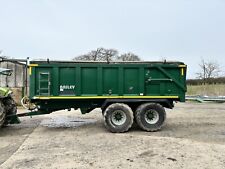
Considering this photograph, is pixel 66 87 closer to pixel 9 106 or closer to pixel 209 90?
pixel 9 106

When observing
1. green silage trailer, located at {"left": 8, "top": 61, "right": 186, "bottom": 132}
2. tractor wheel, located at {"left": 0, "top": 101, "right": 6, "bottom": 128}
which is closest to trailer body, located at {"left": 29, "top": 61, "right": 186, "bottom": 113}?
green silage trailer, located at {"left": 8, "top": 61, "right": 186, "bottom": 132}

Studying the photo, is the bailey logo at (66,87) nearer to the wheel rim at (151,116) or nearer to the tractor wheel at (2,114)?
the tractor wheel at (2,114)

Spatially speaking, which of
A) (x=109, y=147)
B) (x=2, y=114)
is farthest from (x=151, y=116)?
(x=2, y=114)

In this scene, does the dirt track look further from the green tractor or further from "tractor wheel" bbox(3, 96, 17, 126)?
"tractor wheel" bbox(3, 96, 17, 126)

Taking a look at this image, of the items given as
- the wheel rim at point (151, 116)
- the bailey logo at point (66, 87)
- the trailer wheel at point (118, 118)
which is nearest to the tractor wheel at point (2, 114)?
the bailey logo at point (66, 87)

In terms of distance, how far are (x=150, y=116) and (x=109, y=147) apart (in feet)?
9.56

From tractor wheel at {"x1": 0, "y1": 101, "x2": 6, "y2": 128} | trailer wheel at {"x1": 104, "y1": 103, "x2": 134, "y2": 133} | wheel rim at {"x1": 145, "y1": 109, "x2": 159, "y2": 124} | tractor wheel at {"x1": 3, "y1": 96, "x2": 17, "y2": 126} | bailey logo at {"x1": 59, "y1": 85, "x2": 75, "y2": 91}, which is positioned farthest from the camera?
tractor wheel at {"x1": 3, "y1": 96, "x2": 17, "y2": 126}

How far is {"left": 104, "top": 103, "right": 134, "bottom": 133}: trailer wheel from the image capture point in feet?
34.1

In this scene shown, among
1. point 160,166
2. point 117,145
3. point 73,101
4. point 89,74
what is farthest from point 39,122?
point 160,166

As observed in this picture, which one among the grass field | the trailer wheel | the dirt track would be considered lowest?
the dirt track

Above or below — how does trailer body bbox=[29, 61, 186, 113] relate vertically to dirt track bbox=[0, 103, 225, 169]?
above

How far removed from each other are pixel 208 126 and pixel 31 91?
6.39 metres

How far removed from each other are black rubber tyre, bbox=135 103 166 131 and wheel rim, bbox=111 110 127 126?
45 cm

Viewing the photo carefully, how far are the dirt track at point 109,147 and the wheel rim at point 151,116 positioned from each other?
457 millimetres
